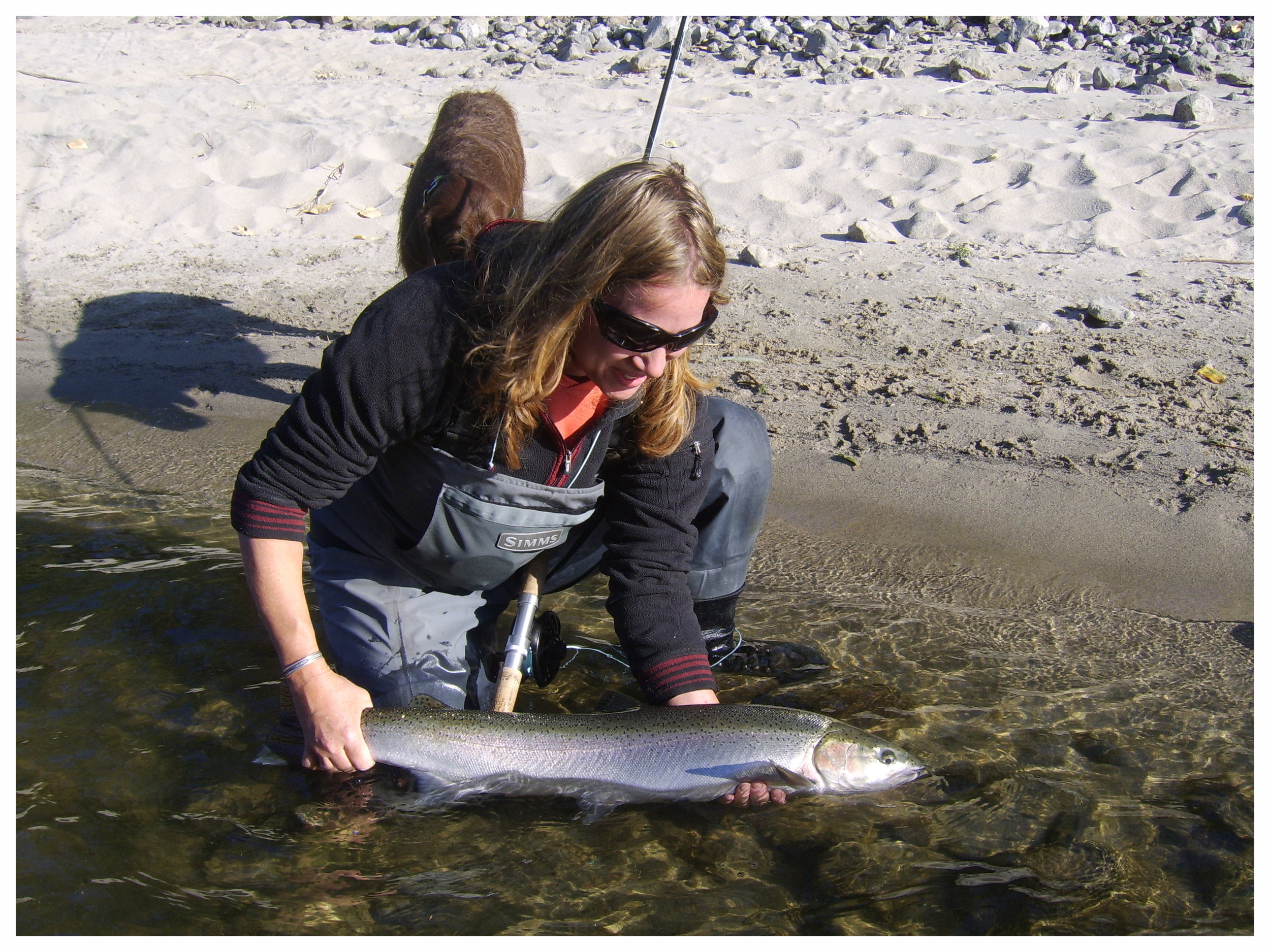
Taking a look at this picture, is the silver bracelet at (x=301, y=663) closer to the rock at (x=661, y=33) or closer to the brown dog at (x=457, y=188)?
the brown dog at (x=457, y=188)

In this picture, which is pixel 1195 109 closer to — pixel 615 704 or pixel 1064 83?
pixel 1064 83

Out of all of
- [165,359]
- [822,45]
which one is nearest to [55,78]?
[165,359]

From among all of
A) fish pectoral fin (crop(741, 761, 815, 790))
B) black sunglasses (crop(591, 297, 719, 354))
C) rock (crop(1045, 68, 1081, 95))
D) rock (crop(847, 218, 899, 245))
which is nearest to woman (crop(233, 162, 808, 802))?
black sunglasses (crop(591, 297, 719, 354))

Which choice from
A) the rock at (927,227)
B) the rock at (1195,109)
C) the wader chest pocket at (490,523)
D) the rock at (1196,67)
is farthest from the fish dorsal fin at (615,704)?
the rock at (1196,67)

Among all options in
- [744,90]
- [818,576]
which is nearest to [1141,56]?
[744,90]

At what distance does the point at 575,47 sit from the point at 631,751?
969 cm

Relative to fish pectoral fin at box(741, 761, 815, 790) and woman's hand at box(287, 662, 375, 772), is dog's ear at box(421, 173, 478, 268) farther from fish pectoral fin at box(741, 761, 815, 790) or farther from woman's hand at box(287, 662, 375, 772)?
fish pectoral fin at box(741, 761, 815, 790)

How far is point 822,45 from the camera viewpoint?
33.4ft

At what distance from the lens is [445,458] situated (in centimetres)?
274

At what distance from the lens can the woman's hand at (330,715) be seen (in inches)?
98.5

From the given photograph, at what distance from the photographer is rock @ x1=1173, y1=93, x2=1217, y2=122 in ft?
25.8

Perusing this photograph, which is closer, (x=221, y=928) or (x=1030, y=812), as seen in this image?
(x=221, y=928)

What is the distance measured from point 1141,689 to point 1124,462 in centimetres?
160

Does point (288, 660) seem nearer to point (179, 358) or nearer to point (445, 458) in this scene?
point (445, 458)
